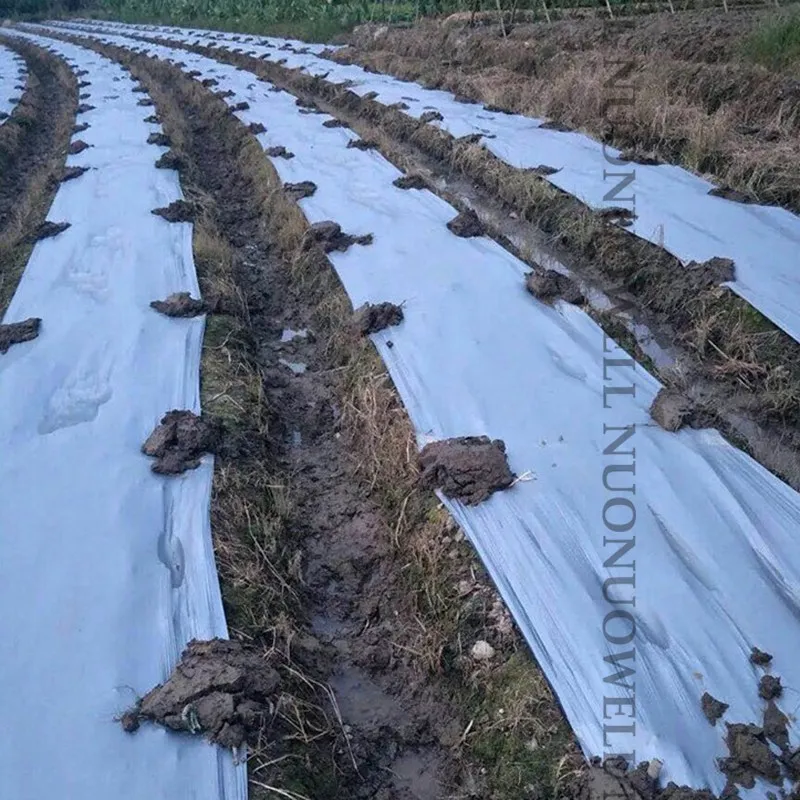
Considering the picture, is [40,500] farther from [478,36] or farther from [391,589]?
[478,36]

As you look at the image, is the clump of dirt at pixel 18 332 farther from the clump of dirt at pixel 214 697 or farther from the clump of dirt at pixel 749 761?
the clump of dirt at pixel 749 761

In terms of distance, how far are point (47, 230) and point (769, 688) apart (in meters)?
5.34

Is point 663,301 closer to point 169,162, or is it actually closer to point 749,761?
point 749,761

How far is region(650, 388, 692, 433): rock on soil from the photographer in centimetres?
313

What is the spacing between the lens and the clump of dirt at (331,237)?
501 cm

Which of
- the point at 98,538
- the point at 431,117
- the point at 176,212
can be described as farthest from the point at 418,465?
the point at 431,117

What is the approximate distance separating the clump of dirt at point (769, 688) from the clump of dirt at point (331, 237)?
3.65 metres

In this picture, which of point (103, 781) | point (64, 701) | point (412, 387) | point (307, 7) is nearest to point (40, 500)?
point (64, 701)

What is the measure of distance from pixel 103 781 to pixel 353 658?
3.33 ft

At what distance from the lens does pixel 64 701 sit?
2.20 meters

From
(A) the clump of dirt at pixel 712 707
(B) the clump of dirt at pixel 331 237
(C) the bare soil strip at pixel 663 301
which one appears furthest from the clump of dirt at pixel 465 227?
(A) the clump of dirt at pixel 712 707

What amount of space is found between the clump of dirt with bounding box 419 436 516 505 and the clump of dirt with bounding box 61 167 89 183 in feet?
16.6

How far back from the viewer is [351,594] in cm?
307

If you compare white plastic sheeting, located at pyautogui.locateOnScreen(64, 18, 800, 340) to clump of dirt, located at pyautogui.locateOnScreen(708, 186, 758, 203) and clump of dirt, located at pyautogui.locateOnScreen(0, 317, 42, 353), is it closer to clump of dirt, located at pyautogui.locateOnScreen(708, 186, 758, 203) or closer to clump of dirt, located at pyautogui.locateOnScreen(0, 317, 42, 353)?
clump of dirt, located at pyautogui.locateOnScreen(708, 186, 758, 203)
